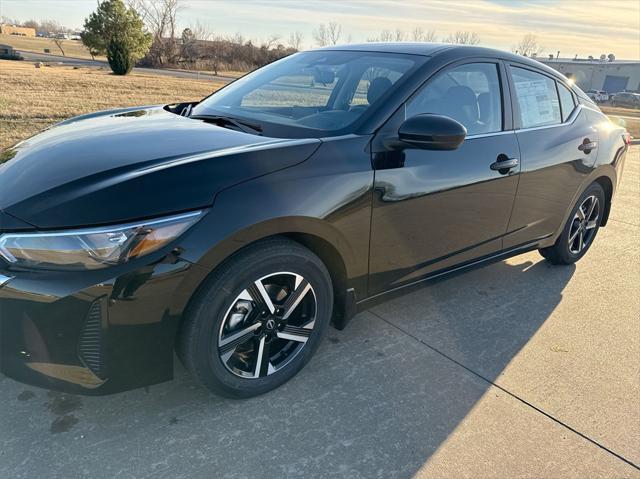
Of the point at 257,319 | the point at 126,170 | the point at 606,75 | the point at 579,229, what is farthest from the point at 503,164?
the point at 606,75

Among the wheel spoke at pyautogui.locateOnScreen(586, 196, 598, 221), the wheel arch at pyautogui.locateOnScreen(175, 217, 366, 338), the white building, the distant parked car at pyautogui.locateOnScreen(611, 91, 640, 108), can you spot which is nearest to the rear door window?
the wheel spoke at pyautogui.locateOnScreen(586, 196, 598, 221)

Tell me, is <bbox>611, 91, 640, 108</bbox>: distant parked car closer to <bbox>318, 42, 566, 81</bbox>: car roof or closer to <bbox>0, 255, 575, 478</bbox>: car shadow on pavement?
<bbox>318, 42, 566, 81</bbox>: car roof

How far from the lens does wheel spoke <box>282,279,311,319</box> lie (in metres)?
2.38

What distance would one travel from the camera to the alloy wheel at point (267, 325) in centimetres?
224

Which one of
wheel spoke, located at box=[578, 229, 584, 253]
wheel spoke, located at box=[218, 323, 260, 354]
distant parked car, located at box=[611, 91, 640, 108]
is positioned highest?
wheel spoke, located at box=[218, 323, 260, 354]

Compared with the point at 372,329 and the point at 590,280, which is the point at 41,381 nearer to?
the point at 372,329

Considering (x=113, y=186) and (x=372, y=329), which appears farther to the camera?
(x=372, y=329)

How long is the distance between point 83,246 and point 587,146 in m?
3.64

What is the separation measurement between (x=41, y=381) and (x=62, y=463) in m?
0.34

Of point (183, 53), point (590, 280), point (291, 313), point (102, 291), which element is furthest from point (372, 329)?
point (183, 53)

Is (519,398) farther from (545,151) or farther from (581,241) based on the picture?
(581,241)

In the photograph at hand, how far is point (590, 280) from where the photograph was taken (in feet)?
13.6

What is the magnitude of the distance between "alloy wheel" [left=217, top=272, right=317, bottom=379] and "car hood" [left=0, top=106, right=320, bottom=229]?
0.51m

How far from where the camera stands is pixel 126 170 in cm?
205
